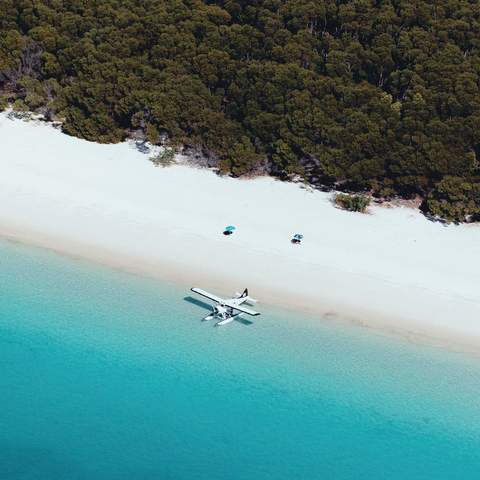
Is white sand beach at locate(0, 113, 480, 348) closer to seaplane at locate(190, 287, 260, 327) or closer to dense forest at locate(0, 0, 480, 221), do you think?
seaplane at locate(190, 287, 260, 327)

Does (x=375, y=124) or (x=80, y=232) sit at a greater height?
(x=375, y=124)

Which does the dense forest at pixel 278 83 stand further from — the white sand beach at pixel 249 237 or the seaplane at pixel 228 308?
the seaplane at pixel 228 308

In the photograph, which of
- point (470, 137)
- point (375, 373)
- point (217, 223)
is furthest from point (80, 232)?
point (470, 137)

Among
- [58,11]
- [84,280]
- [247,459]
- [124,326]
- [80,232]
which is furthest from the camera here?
[58,11]

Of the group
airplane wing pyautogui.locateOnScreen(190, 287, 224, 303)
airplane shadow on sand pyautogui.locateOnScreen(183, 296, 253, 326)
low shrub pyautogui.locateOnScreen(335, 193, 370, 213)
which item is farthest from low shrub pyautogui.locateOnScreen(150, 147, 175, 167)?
airplane shadow on sand pyautogui.locateOnScreen(183, 296, 253, 326)

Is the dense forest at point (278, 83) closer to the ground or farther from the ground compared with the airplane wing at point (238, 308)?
farther from the ground

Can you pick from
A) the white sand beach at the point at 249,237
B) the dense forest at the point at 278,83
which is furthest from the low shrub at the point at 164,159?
the dense forest at the point at 278,83

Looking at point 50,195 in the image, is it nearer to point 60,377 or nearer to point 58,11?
point 60,377

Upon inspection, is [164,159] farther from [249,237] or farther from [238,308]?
[238,308]
